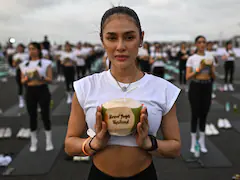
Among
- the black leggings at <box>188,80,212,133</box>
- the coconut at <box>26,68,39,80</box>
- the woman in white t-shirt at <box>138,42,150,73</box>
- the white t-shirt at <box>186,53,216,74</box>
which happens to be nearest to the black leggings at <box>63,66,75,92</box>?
the woman in white t-shirt at <box>138,42,150,73</box>

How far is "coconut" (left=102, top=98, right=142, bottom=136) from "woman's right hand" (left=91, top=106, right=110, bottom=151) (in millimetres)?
27

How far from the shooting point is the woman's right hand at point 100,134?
44.1 inches

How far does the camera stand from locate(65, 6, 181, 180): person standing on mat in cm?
127

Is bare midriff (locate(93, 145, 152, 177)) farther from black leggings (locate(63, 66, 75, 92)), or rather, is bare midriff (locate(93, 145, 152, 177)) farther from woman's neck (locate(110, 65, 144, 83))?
black leggings (locate(63, 66, 75, 92))

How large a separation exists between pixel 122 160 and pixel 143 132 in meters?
0.28

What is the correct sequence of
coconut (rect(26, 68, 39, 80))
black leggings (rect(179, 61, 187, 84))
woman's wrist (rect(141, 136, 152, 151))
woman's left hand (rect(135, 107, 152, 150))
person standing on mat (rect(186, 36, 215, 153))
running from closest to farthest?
woman's left hand (rect(135, 107, 152, 150)) < woman's wrist (rect(141, 136, 152, 151)) < person standing on mat (rect(186, 36, 215, 153)) < coconut (rect(26, 68, 39, 80)) < black leggings (rect(179, 61, 187, 84))

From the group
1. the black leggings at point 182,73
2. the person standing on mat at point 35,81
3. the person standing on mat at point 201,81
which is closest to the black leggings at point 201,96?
the person standing on mat at point 201,81

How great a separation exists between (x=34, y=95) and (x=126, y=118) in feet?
11.1

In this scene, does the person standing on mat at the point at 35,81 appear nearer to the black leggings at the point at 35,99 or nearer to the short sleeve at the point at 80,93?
Answer: the black leggings at the point at 35,99

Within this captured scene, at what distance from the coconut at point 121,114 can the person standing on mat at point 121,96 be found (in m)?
0.10

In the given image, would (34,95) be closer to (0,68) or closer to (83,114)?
(83,114)

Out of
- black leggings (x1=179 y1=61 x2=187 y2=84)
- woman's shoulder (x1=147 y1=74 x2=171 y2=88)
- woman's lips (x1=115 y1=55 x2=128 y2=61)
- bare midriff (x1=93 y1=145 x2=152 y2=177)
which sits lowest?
black leggings (x1=179 y1=61 x2=187 y2=84)

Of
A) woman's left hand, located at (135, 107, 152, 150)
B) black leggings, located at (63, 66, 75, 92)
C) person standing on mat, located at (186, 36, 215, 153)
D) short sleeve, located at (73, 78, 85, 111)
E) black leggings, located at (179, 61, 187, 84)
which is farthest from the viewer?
black leggings, located at (179, 61, 187, 84)

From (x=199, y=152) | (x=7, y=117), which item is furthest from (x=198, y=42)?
(x=7, y=117)
